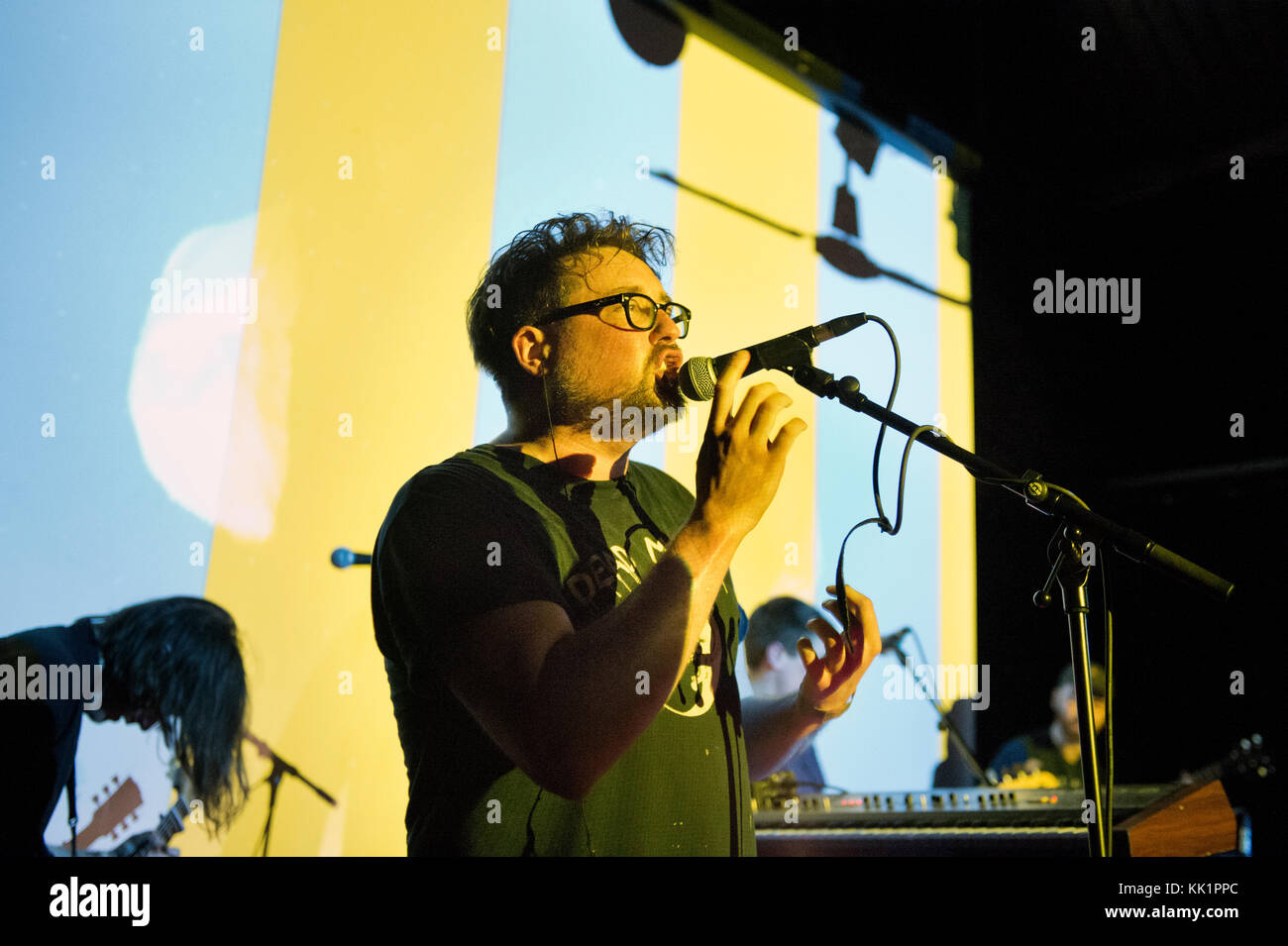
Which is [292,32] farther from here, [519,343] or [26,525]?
[26,525]

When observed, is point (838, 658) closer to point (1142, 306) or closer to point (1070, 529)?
point (1070, 529)

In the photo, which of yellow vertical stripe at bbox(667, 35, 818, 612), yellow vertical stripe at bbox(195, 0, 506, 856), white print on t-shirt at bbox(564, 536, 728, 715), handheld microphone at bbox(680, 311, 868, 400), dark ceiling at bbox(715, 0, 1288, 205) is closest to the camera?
handheld microphone at bbox(680, 311, 868, 400)

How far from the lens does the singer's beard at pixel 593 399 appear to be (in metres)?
1.77

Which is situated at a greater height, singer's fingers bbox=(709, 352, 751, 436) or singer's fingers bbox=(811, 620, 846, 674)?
singer's fingers bbox=(709, 352, 751, 436)

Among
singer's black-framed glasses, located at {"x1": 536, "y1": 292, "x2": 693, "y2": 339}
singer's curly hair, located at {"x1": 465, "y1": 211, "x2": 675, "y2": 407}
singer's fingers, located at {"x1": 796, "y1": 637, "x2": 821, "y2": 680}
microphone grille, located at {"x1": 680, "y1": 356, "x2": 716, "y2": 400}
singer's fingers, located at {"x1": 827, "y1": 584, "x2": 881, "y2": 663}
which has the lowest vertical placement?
singer's fingers, located at {"x1": 796, "y1": 637, "x2": 821, "y2": 680}

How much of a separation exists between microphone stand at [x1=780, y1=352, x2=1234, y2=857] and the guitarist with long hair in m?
1.24

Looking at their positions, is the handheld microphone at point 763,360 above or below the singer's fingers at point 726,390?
above

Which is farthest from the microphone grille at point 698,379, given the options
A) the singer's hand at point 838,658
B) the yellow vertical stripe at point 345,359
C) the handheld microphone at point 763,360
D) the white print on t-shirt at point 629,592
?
the yellow vertical stripe at point 345,359

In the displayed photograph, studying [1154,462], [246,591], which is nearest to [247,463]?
[246,591]

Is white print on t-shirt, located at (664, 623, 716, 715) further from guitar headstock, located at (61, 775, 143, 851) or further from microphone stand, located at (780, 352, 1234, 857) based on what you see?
guitar headstock, located at (61, 775, 143, 851)

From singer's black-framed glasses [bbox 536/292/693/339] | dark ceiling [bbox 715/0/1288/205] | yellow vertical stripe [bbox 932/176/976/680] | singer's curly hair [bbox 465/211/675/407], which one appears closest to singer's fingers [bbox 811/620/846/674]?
singer's black-framed glasses [bbox 536/292/693/339]

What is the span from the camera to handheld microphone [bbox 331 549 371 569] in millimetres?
2068

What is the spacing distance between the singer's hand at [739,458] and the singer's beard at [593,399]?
0.94ft

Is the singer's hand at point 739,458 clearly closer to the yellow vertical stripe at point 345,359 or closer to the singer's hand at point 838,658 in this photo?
the singer's hand at point 838,658
